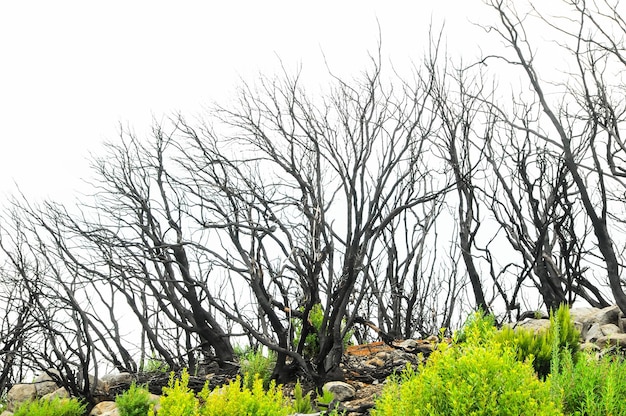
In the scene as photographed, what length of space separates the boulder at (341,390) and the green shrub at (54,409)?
12.4 ft

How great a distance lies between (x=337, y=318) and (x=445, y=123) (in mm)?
5396

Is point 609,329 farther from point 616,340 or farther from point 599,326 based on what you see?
point 616,340

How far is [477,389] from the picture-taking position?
130 inches

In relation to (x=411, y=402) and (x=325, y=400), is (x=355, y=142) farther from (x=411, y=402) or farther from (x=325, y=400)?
(x=411, y=402)

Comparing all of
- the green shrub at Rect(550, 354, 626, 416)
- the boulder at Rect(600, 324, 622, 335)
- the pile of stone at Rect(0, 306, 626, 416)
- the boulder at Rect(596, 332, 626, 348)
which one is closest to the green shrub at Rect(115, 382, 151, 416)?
the pile of stone at Rect(0, 306, 626, 416)

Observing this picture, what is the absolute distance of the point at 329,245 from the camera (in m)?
7.66

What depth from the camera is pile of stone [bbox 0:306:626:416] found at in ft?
23.0

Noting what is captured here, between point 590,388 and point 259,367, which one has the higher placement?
point 259,367

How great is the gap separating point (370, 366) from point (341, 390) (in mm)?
1401

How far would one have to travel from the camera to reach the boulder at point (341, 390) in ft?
22.9

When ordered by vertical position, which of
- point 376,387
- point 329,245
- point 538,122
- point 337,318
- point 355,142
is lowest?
A: point 376,387

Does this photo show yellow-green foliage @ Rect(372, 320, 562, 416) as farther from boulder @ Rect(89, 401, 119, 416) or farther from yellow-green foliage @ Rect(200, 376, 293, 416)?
boulder @ Rect(89, 401, 119, 416)

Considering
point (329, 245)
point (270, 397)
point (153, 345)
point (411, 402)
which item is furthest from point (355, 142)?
point (153, 345)

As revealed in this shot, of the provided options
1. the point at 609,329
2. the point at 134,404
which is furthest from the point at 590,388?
the point at 134,404
